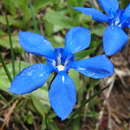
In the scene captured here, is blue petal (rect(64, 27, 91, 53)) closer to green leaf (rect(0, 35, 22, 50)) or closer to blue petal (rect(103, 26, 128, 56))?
blue petal (rect(103, 26, 128, 56))

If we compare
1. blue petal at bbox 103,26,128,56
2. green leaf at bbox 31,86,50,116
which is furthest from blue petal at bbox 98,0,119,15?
green leaf at bbox 31,86,50,116

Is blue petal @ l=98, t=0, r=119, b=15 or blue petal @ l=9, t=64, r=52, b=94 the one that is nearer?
blue petal @ l=9, t=64, r=52, b=94

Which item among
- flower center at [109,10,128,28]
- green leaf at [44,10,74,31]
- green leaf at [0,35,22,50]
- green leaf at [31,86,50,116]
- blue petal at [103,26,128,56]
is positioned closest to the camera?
blue petal at [103,26,128,56]

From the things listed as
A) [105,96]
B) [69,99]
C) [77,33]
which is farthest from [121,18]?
[105,96]

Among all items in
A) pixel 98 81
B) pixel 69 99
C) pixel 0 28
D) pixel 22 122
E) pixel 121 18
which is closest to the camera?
pixel 69 99

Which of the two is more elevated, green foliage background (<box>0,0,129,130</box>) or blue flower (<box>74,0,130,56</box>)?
blue flower (<box>74,0,130,56</box>)

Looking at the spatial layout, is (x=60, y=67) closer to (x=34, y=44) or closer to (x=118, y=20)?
(x=34, y=44)

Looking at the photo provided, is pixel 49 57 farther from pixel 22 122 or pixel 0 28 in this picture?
pixel 0 28
